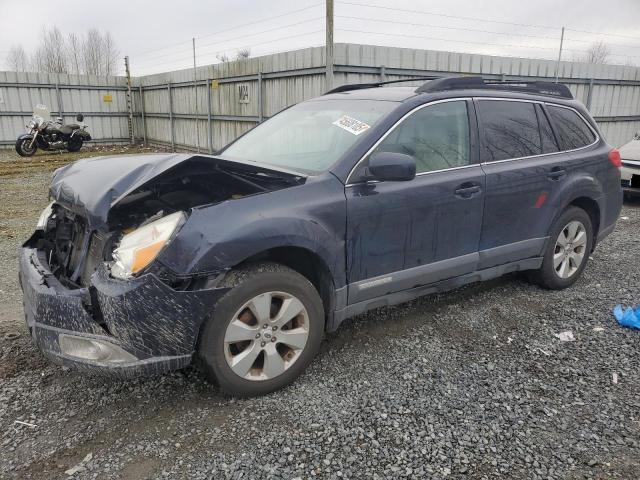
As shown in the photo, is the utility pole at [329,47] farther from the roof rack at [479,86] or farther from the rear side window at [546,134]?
the rear side window at [546,134]

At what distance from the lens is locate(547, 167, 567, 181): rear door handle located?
4.04 m

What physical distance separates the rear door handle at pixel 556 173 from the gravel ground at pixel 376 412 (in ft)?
3.82

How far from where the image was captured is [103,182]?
272 centimetres

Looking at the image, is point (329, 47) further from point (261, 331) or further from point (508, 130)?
point (261, 331)

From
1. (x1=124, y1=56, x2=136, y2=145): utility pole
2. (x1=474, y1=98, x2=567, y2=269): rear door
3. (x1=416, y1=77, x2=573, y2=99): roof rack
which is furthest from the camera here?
(x1=124, y1=56, x2=136, y2=145): utility pole

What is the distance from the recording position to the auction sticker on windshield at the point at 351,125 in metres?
3.22

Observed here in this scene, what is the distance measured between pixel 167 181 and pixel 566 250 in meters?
3.54

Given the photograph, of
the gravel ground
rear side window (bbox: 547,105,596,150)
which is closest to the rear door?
rear side window (bbox: 547,105,596,150)

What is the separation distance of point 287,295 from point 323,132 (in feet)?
4.30

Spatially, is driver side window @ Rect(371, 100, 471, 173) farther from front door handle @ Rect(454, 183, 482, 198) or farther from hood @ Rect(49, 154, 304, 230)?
hood @ Rect(49, 154, 304, 230)

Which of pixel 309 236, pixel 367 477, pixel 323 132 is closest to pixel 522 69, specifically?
pixel 323 132

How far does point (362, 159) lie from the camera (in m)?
3.06

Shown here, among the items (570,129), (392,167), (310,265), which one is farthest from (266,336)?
(570,129)

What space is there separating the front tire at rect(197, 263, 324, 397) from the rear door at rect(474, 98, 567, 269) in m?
1.60
